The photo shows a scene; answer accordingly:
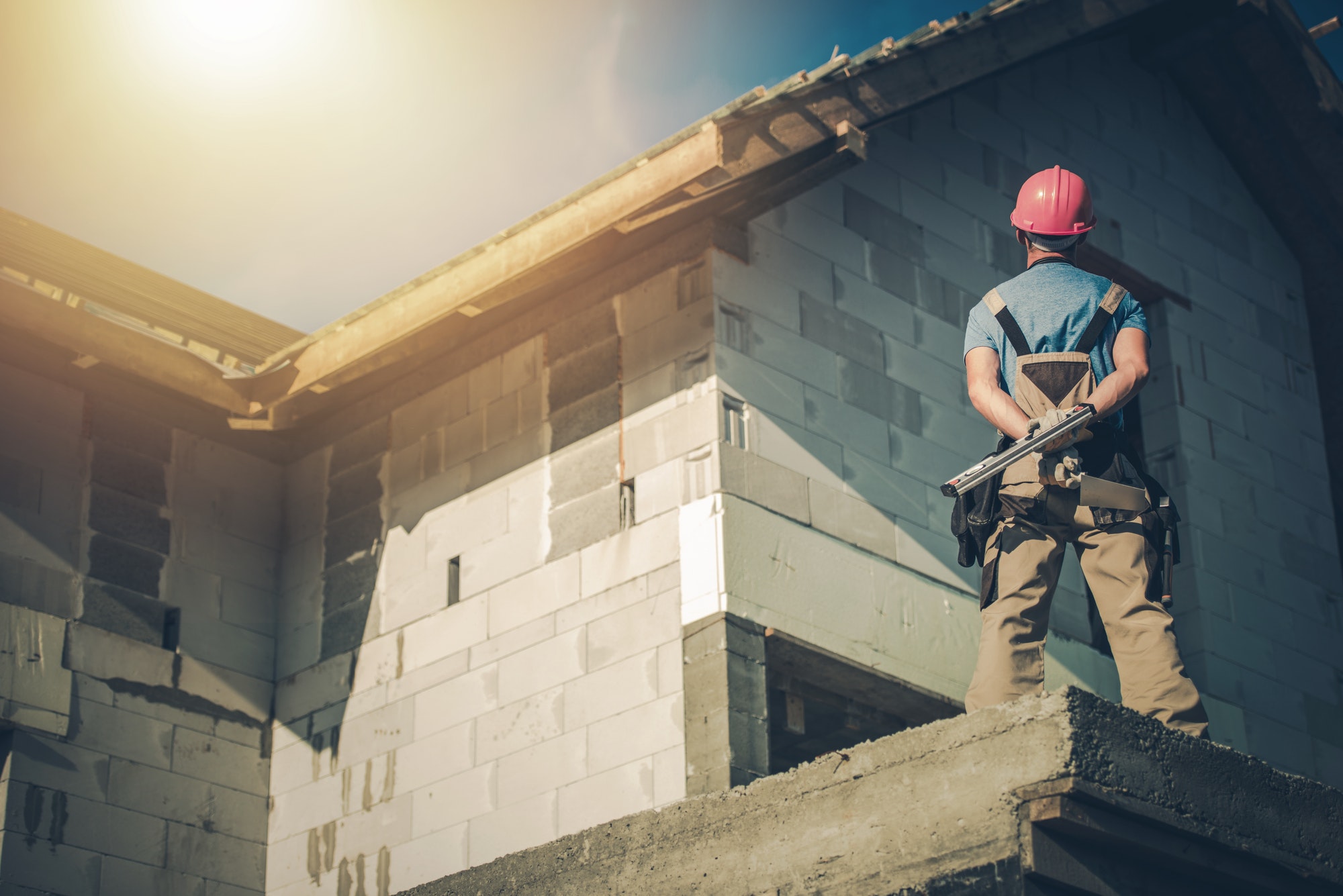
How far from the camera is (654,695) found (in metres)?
8.55

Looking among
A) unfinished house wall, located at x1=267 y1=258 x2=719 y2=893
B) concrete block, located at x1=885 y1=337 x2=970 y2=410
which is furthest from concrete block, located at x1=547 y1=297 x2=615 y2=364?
concrete block, located at x1=885 y1=337 x2=970 y2=410

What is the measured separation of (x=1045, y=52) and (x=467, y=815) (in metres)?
5.72

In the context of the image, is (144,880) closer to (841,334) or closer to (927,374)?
(841,334)

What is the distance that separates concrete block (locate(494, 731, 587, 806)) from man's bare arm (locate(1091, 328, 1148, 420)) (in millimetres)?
4041

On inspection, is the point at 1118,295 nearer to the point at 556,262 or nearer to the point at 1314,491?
the point at 556,262

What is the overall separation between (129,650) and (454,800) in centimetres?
226

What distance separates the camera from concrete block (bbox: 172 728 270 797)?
10062 millimetres

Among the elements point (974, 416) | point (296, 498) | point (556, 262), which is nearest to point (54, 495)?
point (296, 498)

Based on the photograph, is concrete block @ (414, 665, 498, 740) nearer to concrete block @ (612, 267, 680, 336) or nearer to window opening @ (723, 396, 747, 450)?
window opening @ (723, 396, 747, 450)

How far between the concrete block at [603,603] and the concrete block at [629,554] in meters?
0.04

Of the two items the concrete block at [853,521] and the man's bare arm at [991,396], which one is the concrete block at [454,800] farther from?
the man's bare arm at [991,396]

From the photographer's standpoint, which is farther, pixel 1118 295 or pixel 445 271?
pixel 445 271

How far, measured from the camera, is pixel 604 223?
9.02 meters

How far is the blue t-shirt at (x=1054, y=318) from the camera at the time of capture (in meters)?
5.89
